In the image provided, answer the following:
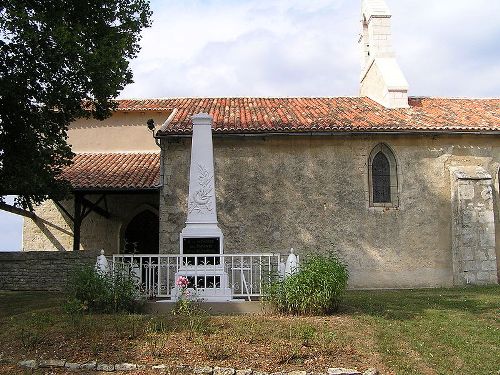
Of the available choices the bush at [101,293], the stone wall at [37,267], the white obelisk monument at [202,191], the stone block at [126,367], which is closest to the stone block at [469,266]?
the white obelisk monument at [202,191]

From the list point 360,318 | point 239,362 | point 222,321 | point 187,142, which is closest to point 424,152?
point 187,142

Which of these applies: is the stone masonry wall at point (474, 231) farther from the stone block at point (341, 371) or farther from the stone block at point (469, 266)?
the stone block at point (341, 371)

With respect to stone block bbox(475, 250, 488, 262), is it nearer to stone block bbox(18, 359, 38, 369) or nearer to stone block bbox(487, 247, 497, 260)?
stone block bbox(487, 247, 497, 260)

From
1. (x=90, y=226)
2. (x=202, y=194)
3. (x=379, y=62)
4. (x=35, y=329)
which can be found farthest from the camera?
(x=379, y=62)

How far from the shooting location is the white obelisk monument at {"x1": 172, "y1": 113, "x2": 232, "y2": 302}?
11.3m

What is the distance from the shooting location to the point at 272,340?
8.37 m

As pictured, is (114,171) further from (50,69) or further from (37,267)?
(50,69)

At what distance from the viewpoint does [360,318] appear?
32.1 ft

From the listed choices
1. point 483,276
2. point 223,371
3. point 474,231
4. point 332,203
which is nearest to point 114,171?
point 332,203

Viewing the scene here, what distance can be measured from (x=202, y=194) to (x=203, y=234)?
93cm

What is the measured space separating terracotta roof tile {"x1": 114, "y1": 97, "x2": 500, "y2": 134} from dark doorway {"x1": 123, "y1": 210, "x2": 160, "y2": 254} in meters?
4.01

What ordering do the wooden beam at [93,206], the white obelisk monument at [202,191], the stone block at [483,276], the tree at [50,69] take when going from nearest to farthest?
the tree at [50,69] → the white obelisk monument at [202,191] → the stone block at [483,276] → the wooden beam at [93,206]

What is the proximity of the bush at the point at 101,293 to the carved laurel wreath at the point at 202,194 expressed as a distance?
2387mm

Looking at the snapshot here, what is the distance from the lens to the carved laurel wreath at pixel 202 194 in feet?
39.7
